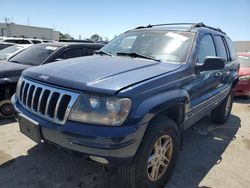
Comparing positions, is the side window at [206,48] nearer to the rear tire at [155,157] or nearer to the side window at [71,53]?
the rear tire at [155,157]

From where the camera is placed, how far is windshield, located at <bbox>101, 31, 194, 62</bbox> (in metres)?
3.58

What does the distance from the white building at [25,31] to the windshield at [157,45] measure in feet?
165

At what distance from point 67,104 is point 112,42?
88.6 inches

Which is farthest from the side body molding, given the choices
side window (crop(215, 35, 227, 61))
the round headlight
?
side window (crop(215, 35, 227, 61))

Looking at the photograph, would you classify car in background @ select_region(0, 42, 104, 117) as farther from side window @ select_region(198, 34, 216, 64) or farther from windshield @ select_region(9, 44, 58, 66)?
side window @ select_region(198, 34, 216, 64)

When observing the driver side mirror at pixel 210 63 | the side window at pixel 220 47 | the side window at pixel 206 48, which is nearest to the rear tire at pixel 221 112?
the side window at pixel 220 47

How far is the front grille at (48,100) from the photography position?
8.37 ft

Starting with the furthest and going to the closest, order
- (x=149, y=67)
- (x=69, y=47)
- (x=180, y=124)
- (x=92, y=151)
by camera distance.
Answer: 1. (x=69, y=47)
2. (x=180, y=124)
3. (x=149, y=67)
4. (x=92, y=151)

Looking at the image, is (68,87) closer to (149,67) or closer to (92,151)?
(92,151)

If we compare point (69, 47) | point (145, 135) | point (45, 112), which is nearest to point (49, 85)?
point (45, 112)

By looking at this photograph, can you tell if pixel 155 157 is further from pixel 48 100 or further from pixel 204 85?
pixel 204 85

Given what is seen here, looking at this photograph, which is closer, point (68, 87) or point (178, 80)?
point (68, 87)

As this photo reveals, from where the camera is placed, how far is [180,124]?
336cm

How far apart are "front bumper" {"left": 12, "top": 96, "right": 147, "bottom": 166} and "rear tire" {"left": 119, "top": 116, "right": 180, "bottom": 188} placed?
0.16 m
